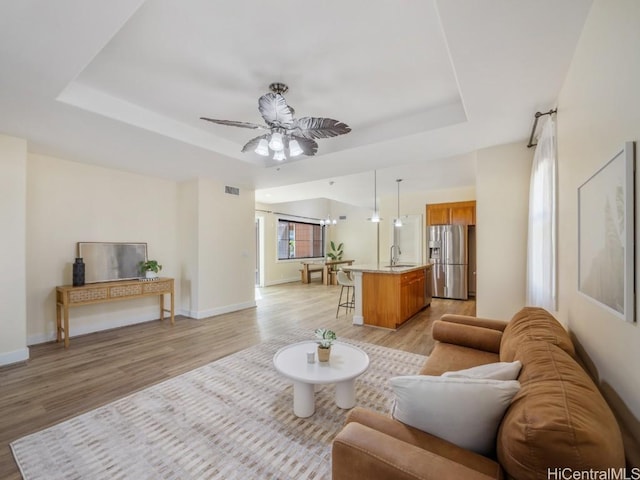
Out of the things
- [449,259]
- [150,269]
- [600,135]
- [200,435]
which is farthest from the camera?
[449,259]

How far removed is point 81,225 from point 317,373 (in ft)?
14.0

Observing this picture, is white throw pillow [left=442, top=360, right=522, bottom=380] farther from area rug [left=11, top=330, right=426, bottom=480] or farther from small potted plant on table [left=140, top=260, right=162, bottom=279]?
small potted plant on table [left=140, top=260, right=162, bottom=279]

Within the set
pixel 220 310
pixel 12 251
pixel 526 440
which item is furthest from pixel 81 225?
pixel 526 440

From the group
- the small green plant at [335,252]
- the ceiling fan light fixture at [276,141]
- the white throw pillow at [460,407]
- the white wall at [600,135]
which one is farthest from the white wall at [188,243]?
the small green plant at [335,252]

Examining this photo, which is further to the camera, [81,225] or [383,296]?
[383,296]

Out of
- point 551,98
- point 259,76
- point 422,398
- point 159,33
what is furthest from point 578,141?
point 159,33

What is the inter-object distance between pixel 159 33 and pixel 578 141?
112 inches

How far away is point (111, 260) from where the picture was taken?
4441 millimetres

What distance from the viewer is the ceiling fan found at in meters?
2.28

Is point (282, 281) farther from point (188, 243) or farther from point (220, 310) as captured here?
point (188, 243)

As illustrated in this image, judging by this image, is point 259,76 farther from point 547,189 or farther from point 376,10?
point 547,189

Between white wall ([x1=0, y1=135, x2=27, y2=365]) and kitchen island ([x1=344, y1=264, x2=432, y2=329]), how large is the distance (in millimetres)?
4306

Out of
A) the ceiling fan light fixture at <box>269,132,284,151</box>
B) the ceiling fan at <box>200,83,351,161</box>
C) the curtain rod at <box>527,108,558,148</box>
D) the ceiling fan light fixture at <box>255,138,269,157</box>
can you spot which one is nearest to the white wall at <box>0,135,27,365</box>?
the ceiling fan at <box>200,83,351,161</box>

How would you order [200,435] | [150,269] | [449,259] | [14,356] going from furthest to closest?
[449,259] → [150,269] → [14,356] → [200,435]
